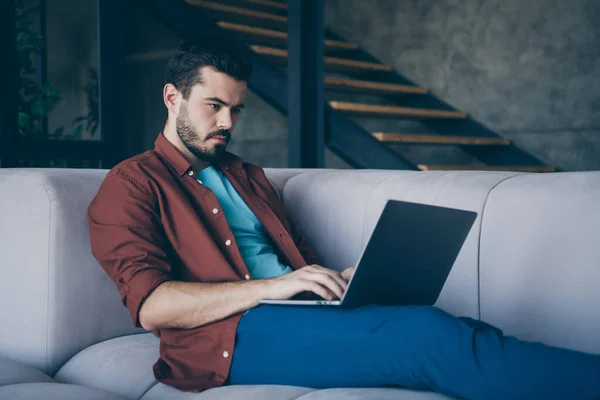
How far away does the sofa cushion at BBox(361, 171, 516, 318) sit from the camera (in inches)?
72.4

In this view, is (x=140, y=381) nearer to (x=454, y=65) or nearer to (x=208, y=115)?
(x=208, y=115)

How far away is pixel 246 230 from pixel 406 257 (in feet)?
1.88

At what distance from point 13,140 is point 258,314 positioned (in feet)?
7.43

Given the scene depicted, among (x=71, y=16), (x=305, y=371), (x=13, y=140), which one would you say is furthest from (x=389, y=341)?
(x=71, y=16)

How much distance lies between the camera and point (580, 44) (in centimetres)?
427

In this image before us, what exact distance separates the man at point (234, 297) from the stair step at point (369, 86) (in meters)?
2.20

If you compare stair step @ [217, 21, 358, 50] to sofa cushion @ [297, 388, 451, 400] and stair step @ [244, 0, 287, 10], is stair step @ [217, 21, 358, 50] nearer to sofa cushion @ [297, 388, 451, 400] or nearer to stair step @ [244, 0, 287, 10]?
stair step @ [244, 0, 287, 10]

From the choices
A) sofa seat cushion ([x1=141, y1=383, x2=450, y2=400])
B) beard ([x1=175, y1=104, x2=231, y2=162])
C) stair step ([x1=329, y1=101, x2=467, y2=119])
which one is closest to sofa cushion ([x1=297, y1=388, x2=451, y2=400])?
sofa seat cushion ([x1=141, y1=383, x2=450, y2=400])

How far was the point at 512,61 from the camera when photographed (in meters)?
4.59

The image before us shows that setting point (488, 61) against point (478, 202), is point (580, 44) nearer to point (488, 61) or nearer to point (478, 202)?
point (488, 61)

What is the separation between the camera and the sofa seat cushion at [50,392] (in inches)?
56.4

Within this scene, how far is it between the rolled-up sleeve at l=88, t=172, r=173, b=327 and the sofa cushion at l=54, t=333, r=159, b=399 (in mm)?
142

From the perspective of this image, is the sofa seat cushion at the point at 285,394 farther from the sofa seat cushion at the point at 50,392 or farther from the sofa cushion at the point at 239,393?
the sofa seat cushion at the point at 50,392

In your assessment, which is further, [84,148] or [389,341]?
[84,148]
